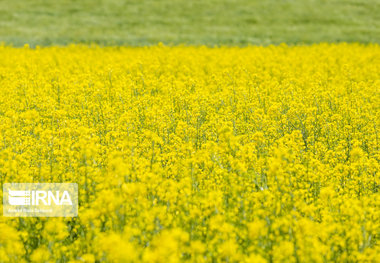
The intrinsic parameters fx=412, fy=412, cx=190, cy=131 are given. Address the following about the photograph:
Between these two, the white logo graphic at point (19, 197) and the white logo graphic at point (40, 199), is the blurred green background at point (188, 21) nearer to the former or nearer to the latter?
the white logo graphic at point (40, 199)

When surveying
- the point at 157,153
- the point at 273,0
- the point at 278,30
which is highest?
the point at 273,0

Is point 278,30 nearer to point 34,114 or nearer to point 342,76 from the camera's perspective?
point 342,76

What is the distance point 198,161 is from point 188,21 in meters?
19.1

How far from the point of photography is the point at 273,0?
26766mm

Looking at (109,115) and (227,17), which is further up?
(227,17)

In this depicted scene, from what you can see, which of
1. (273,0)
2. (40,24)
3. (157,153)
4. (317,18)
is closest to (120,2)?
(40,24)

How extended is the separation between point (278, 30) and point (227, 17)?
3.81 metres

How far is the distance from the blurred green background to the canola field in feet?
21.0

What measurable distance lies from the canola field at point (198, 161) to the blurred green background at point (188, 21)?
21.0ft

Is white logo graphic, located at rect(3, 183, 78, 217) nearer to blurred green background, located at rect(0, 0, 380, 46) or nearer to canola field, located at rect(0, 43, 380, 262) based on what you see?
canola field, located at rect(0, 43, 380, 262)

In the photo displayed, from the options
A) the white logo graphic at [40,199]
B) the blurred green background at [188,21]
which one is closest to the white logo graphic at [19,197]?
the white logo graphic at [40,199]

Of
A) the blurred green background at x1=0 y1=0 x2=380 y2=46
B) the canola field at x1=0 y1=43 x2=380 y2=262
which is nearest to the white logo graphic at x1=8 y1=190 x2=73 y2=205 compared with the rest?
the canola field at x1=0 y1=43 x2=380 y2=262

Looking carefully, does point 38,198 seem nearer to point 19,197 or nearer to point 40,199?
point 40,199

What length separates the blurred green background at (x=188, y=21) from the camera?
63.0 ft
